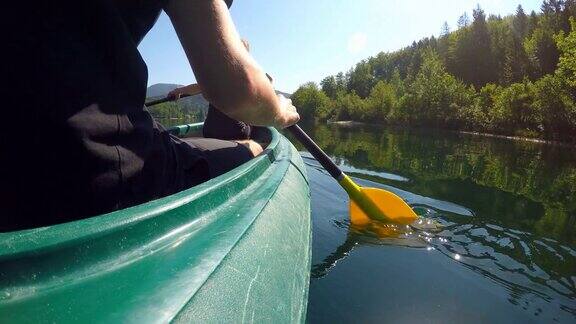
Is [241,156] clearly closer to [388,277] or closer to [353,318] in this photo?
[353,318]

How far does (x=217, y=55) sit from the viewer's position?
3.71 ft

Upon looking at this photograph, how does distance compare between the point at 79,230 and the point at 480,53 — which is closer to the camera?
the point at 79,230

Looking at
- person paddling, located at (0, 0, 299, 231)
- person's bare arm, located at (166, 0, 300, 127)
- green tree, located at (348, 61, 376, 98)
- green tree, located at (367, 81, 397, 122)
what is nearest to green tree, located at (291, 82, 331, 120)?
green tree, located at (348, 61, 376, 98)

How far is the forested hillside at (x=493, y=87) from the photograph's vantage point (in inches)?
925

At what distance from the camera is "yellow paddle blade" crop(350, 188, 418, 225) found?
12.8 ft

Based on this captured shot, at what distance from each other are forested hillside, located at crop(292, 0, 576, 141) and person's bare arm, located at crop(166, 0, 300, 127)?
83.7 ft

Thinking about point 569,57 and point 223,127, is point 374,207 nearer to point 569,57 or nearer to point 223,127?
point 223,127

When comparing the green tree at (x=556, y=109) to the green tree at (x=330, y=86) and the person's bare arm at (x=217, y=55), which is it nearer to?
the person's bare arm at (x=217, y=55)

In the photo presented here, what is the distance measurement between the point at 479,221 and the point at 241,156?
3051 millimetres

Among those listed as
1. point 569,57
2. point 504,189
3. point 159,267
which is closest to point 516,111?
point 569,57

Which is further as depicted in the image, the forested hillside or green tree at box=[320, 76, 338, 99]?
green tree at box=[320, 76, 338, 99]

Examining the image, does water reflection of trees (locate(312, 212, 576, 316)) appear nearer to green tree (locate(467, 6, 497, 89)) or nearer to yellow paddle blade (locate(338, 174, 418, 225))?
yellow paddle blade (locate(338, 174, 418, 225))

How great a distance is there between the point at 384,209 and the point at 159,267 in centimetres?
324

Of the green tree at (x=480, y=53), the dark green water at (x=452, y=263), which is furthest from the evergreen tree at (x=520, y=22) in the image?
the dark green water at (x=452, y=263)
